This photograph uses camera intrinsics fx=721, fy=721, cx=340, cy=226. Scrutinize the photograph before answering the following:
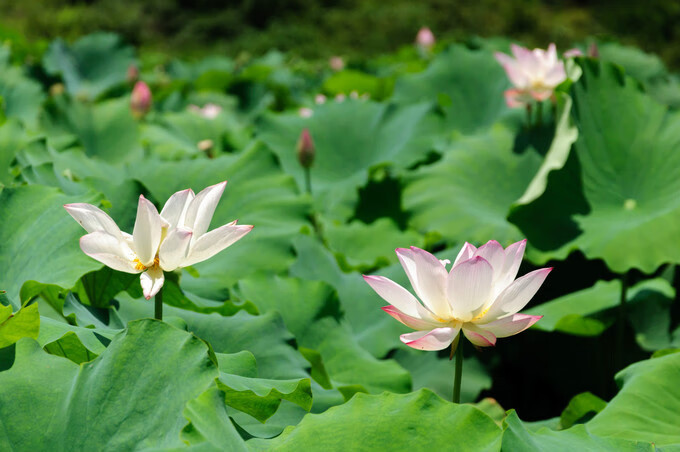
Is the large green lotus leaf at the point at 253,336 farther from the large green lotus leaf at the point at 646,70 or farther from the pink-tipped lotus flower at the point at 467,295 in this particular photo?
the large green lotus leaf at the point at 646,70

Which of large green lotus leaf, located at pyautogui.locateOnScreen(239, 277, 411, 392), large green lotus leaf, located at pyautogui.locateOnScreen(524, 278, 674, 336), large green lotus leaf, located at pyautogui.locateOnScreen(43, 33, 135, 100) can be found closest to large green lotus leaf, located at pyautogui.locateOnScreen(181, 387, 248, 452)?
large green lotus leaf, located at pyautogui.locateOnScreen(239, 277, 411, 392)

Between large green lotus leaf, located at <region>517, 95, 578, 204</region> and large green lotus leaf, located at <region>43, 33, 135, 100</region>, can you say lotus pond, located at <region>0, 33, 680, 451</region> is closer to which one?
large green lotus leaf, located at <region>517, 95, 578, 204</region>

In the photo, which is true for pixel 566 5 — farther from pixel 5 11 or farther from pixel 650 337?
pixel 650 337

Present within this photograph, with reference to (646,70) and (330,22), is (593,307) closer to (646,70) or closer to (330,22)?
(646,70)

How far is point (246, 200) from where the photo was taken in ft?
6.82

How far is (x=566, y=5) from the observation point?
13773 millimetres

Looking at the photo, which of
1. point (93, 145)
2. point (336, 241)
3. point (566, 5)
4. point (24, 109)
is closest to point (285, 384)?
point (336, 241)

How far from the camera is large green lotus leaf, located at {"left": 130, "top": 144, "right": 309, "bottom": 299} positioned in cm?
191

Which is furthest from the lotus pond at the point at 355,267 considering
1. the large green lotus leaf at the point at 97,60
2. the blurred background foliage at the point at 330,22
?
the blurred background foliage at the point at 330,22

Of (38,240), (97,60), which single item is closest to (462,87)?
(38,240)

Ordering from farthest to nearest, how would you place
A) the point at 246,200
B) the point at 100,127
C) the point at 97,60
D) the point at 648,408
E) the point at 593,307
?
the point at 97,60, the point at 100,127, the point at 246,200, the point at 593,307, the point at 648,408

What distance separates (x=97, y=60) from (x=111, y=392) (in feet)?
14.2

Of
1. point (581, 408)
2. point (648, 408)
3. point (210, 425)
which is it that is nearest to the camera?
point (210, 425)

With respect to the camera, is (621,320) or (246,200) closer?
(621,320)
